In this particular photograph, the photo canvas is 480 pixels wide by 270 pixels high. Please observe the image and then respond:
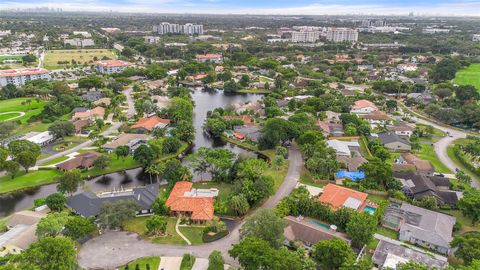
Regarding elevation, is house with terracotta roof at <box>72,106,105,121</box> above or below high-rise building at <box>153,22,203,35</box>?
below

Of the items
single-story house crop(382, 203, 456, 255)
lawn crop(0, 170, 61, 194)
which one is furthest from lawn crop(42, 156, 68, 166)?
single-story house crop(382, 203, 456, 255)

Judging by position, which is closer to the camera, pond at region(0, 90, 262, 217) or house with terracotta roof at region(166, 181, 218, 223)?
house with terracotta roof at region(166, 181, 218, 223)

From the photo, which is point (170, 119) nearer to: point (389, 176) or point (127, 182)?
point (127, 182)

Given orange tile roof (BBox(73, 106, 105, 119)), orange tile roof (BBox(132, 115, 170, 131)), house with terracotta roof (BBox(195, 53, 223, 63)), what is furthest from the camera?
house with terracotta roof (BBox(195, 53, 223, 63))

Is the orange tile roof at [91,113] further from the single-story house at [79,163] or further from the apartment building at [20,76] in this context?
the apartment building at [20,76]

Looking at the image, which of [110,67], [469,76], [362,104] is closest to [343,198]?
[362,104]

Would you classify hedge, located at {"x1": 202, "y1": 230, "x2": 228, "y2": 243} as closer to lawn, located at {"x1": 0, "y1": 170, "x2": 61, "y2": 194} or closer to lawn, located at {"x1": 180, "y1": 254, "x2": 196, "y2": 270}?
lawn, located at {"x1": 180, "y1": 254, "x2": 196, "y2": 270}

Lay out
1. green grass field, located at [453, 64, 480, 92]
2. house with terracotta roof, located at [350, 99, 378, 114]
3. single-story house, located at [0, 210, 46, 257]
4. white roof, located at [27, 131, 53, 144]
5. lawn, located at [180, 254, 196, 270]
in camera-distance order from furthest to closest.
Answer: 1. green grass field, located at [453, 64, 480, 92]
2. house with terracotta roof, located at [350, 99, 378, 114]
3. white roof, located at [27, 131, 53, 144]
4. single-story house, located at [0, 210, 46, 257]
5. lawn, located at [180, 254, 196, 270]
